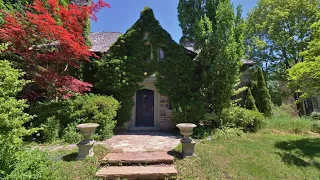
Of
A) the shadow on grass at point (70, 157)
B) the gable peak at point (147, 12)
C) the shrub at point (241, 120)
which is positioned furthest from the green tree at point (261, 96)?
the shadow on grass at point (70, 157)

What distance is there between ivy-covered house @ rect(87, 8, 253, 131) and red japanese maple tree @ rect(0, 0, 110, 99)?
1535 mm

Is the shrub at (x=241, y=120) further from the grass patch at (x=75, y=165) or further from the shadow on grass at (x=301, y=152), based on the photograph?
the grass patch at (x=75, y=165)

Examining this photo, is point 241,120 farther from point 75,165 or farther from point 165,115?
point 75,165

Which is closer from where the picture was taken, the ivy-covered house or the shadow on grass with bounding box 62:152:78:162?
the shadow on grass with bounding box 62:152:78:162

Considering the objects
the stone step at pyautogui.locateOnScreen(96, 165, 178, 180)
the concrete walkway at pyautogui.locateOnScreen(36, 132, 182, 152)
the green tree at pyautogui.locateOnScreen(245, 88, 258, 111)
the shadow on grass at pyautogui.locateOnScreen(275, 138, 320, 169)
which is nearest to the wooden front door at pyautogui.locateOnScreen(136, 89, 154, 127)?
the concrete walkway at pyautogui.locateOnScreen(36, 132, 182, 152)

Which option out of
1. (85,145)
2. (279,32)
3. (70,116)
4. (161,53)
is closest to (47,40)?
(70,116)

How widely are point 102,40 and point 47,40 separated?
5015 millimetres

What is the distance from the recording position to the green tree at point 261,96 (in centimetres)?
1179

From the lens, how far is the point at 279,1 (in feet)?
48.8

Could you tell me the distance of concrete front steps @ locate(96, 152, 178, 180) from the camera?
3.84 meters

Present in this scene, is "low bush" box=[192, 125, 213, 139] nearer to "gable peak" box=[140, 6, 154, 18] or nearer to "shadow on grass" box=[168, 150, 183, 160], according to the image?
"shadow on grass" box=[168, 150, 183, 160]

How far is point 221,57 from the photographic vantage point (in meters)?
7.49

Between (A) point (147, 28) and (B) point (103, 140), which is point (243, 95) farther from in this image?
(B) point (103, 140)

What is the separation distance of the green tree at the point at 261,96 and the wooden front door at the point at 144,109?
8123 millimetres
